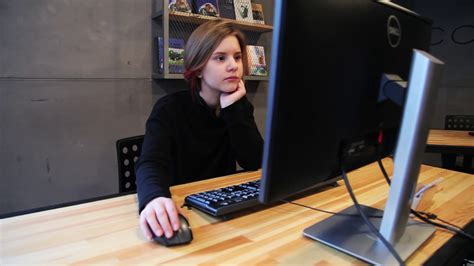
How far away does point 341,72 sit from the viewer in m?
0.61

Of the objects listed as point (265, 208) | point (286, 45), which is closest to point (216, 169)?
point (265, 208)

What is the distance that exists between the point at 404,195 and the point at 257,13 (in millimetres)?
2531

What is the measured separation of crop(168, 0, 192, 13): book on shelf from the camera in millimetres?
2309

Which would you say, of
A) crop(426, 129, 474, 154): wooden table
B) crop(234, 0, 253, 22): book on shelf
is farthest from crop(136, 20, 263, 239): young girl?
crop(234, 0, 253, 22): book on shelf

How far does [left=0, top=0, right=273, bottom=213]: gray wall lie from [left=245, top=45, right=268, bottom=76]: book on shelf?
0.86 metres

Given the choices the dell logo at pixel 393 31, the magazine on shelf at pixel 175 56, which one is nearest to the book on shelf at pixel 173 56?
the magazine on shelf at pixel 175 56

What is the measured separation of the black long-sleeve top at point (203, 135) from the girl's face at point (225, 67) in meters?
0.08

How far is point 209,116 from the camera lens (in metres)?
1.41

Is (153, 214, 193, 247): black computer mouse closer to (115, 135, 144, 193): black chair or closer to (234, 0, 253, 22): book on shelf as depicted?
(115, 135, 144, 193): black chair

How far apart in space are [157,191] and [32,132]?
1.63 meters

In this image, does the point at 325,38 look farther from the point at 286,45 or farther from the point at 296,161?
the point at 296,161

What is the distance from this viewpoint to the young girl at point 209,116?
1280mm

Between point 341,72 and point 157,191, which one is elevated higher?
point 341,72

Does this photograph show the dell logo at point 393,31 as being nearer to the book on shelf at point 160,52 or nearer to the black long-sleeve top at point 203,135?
the black long-sleeve top at point 203,135
